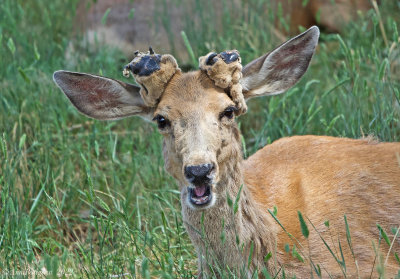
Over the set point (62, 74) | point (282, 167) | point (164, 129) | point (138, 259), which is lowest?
point (138, 259)

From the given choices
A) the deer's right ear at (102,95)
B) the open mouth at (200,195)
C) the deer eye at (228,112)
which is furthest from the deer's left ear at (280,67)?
the open mouth at (200,195)

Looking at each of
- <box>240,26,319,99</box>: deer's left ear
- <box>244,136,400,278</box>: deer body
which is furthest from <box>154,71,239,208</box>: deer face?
<box>244,136,400,278</box>: deer body

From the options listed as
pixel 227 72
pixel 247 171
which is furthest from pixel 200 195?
pixel 247 171

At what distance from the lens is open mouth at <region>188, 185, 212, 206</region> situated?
142 inches

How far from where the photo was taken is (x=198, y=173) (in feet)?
11.5

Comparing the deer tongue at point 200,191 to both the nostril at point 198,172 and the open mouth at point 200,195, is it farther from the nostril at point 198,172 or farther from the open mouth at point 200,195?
the nostril at point 198,172

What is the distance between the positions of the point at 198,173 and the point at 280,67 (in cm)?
107

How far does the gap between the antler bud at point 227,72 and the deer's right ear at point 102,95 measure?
48 cm

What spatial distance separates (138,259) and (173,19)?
390cm

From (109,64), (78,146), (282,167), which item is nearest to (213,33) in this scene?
(109,64)

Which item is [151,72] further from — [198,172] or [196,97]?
[198,172]

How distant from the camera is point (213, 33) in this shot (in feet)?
21.9

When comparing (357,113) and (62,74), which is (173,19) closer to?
(357,113)

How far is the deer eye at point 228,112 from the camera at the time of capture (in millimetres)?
3889
